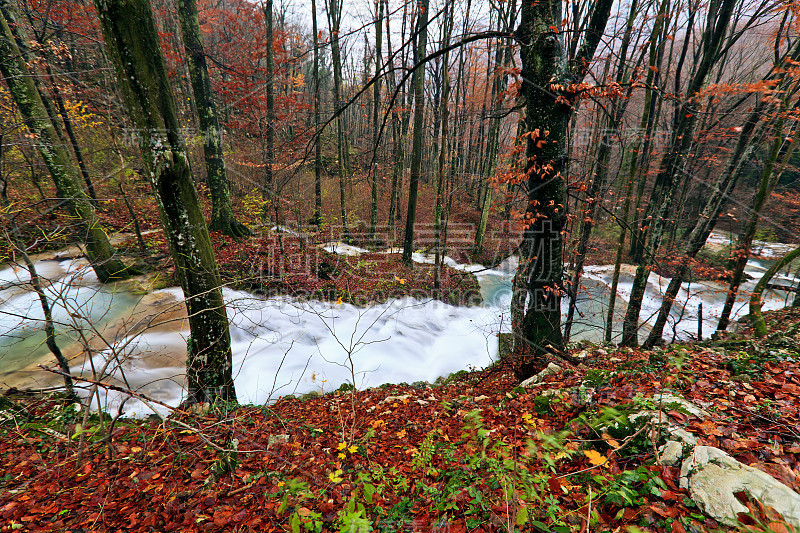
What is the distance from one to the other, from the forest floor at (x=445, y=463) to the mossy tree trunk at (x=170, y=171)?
728mm

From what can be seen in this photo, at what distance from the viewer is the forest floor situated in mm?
1765

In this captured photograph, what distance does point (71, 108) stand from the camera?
28.2 feet

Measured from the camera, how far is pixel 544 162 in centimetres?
358

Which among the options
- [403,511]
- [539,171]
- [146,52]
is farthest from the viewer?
[539,171]

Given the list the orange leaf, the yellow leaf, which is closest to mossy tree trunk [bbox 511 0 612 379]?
the yellow leaf

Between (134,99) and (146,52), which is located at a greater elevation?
(146,52)

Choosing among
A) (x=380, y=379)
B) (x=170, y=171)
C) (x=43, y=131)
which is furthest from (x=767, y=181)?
(x=43, y=131)

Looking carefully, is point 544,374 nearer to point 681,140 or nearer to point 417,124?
point 681,140

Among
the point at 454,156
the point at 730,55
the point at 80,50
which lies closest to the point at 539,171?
the point at 730,55

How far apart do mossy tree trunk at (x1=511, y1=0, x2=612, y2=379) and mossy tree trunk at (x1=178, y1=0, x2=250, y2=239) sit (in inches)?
390

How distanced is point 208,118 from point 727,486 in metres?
12.7

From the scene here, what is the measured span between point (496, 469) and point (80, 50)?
2086 cm

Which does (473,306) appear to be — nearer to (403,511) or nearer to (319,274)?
(319,274)

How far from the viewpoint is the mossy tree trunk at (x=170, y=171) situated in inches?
121
